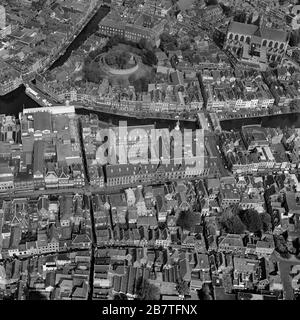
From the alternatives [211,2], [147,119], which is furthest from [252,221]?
[211,2]

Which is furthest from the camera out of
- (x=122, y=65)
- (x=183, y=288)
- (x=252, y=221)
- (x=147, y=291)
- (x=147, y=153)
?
(x=122, y=65)

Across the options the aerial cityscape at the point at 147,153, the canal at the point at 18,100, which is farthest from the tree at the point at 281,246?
the canal at the point at 18,100

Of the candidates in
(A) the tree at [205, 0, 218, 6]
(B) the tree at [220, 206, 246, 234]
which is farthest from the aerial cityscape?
(A) the tree at [205, 0, 218, 6]

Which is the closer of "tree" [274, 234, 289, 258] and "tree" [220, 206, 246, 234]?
"tree" [274, 234, 289, 258]

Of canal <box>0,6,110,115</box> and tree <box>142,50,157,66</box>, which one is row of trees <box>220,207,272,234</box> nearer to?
canal <box>0,6,110,115</box>

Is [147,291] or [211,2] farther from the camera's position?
[211,2]

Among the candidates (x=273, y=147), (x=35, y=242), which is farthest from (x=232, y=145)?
(x=35, y=242)

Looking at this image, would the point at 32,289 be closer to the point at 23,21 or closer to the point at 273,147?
the point at 273,147

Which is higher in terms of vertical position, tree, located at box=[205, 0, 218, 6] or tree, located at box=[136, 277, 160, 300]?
tree, located at box=[205, 0, 218, 6]

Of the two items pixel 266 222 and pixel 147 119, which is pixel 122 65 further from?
pixel 266 222
